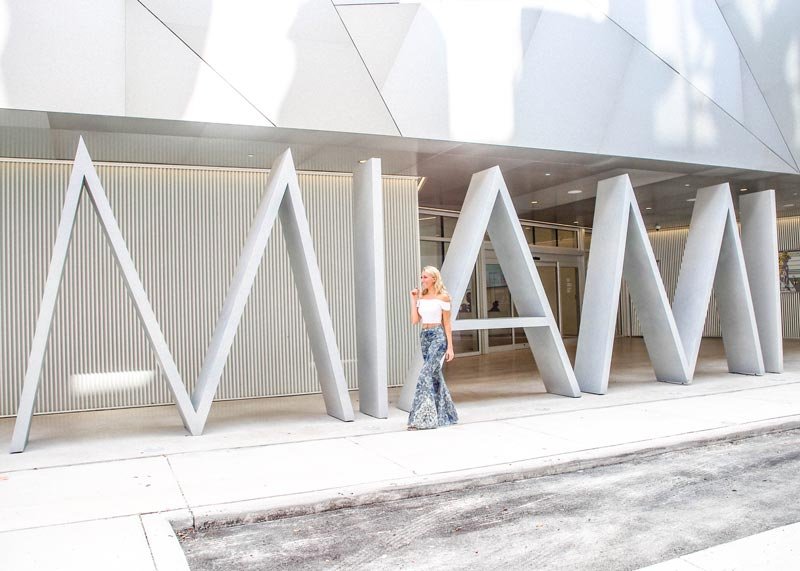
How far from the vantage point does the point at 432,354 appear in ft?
27.6

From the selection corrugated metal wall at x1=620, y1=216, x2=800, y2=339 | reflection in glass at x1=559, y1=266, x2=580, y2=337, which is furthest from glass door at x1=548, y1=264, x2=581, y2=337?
corrugated metal wall at x1=620, y1=216, x2=800, y2=339

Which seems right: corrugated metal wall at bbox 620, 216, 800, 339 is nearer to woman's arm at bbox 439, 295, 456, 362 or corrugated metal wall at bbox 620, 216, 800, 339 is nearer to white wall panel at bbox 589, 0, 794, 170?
white wall panel at bbox 589, 0, 794, 170

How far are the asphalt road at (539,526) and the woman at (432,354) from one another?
7.22 feet

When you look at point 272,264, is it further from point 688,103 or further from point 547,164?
point 688,103

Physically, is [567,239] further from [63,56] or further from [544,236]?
[63,56]

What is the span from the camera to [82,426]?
9117mm

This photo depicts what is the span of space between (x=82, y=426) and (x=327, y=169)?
5.33m

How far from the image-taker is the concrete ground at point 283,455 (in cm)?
495

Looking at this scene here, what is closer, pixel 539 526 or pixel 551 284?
pixel 539 526

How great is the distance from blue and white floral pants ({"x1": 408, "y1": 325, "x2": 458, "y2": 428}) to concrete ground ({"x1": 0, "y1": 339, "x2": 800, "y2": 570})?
0.24m

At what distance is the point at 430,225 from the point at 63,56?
947cm

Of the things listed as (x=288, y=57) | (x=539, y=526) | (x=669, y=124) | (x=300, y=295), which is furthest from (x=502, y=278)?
(x=539, y=526)

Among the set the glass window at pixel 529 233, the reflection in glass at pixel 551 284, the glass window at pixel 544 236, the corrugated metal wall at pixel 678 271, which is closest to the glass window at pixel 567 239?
the glass window at pixel 544 236

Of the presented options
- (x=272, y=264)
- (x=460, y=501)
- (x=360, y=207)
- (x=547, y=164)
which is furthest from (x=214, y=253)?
(x=460, y=501)
